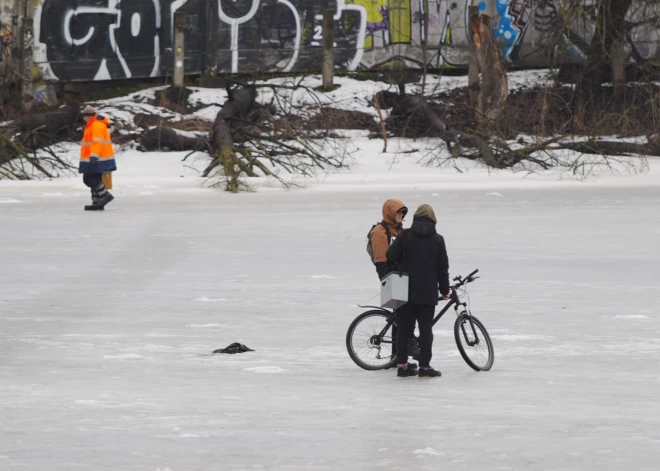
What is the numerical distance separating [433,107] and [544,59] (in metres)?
3.91

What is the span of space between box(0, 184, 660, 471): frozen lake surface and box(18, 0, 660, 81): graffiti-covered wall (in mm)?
13091

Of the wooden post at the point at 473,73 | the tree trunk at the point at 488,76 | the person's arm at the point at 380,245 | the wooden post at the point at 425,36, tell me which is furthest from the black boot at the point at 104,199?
the wooden post at the point at 425,36

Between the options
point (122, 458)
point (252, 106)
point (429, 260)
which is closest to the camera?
point (122, 458)

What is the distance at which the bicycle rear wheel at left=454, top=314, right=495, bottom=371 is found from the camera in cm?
916

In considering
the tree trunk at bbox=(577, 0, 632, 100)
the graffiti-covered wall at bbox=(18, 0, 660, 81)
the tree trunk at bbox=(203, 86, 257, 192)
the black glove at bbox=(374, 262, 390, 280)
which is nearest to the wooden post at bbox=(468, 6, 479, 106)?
the graffiti-covered wall at bbox=(18, 0, 660, 81)

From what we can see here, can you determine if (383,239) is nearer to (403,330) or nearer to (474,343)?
(403,330)

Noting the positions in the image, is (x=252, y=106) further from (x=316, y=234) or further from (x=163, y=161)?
(x=316, y=234)

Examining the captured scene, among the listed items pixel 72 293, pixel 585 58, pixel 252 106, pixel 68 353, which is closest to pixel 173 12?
pixel 252 106

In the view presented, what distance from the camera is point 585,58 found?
100ft

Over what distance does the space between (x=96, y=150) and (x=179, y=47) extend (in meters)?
9.70

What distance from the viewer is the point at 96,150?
20344 mm

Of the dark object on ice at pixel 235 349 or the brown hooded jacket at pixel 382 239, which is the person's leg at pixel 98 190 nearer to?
the dark object on ice at pixel 235 349

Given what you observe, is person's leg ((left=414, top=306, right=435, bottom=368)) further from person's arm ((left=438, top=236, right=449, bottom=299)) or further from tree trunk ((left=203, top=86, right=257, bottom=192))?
tree trunk ((left=203, top=86, right=257, bottom=192))

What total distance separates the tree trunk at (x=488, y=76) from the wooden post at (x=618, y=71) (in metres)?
3.24
